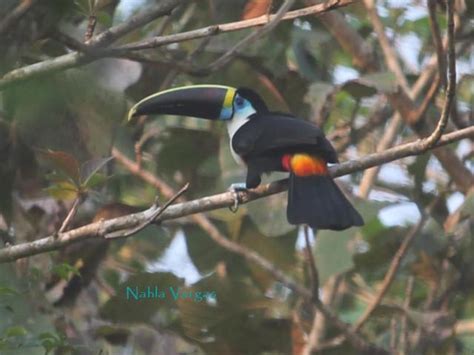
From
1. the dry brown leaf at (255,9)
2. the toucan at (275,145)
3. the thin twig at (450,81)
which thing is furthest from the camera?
the dry brown leaf at (255,9)

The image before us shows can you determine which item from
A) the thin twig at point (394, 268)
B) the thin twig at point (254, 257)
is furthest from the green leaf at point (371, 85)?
the thin twig at point (254, 257)

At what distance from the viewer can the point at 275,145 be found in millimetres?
3402

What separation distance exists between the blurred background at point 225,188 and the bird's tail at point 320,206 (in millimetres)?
384

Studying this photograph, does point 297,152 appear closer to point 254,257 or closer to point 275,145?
point 275,145

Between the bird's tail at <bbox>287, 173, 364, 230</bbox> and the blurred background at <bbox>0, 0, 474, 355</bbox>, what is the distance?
0.38m

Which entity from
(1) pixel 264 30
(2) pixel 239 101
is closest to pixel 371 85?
(2) pixel 239 101

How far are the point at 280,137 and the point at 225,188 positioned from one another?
49cm

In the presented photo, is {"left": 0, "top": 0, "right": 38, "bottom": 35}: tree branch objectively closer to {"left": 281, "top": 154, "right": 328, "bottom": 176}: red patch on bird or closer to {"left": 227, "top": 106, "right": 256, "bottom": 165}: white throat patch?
{"left": 281, "top": 154, "right": 328, "bottom": 176}: red patch on bird

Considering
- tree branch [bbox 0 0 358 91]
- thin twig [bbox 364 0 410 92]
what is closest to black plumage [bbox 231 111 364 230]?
tree branch [bbox 0 0 358 91]

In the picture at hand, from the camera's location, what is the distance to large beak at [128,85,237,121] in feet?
11.8

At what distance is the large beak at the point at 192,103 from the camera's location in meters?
3.59

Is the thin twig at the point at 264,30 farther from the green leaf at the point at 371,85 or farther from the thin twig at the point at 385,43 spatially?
the thin twig at the point at 385,43

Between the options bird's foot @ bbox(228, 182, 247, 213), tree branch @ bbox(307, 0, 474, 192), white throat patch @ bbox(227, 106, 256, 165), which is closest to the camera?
bird's foot @ bbox(228, 182, 247, 213)

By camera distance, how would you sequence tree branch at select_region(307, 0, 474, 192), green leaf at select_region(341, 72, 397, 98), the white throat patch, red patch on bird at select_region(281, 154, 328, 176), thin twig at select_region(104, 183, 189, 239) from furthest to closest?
tree branch at select_region(307, 0, 474, 192) < the white throat patch < green leaf at select_region(341, 72, 397, 98) < red patch on bird at select_region(281, 154, 328, 176) < thin twig at select_region(104, 183, 189, 239)
